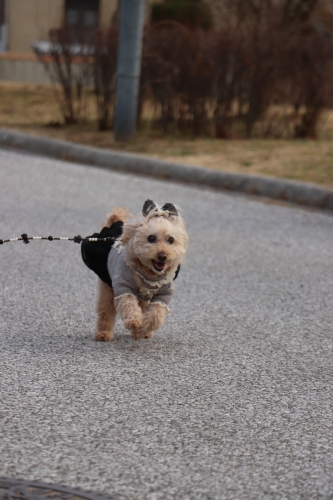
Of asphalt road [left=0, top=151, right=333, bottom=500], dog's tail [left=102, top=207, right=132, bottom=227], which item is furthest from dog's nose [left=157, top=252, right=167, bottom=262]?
dog's tail [left=102, top=207, right=132, bottom=227]

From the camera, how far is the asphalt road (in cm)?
316

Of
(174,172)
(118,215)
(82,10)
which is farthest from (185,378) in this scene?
(82,10)

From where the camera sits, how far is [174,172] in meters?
11.2

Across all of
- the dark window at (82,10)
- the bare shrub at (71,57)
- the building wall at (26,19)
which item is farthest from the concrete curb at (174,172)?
the dark window at (82,10)

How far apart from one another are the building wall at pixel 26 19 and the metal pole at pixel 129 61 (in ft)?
52.4

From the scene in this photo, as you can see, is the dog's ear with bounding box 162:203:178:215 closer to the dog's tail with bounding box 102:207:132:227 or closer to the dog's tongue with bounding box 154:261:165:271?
the dog's tongue with bounding box 154:261:165:271

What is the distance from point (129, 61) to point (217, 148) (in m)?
1.82

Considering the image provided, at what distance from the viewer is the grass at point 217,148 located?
37.0 ft

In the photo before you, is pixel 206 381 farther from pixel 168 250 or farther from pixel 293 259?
pixel 293 259

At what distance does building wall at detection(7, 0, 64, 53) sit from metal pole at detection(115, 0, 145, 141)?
15972mm

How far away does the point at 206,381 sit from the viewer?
419 cm

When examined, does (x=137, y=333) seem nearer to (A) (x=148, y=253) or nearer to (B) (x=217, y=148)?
(A) (x=148, y=253)

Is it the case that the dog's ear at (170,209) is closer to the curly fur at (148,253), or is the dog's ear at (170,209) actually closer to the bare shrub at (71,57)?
the curly fur at (148,253)

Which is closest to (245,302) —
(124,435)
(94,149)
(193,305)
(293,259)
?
(193,305)
